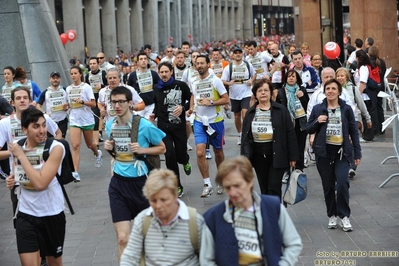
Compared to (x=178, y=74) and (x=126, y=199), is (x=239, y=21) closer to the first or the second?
(x=178, y=74)

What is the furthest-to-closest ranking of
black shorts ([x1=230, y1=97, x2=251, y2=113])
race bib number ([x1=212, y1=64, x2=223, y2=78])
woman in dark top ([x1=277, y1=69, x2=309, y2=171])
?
race bib number ([x1=212, y1=64, x2=223, y2=78]) → black shorts ([x1=230, y1=97, x2=251, y2=113]) → woman in dark top ([x1=277, y1=69, x2=309, y2=171])

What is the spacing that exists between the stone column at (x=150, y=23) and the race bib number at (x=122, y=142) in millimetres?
52153

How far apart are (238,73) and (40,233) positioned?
29.6 ft

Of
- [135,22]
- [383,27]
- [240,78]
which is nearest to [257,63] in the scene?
[240,78]

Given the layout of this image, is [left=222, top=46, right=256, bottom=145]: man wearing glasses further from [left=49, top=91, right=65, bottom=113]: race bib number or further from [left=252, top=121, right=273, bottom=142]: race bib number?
[left=252, top=121, right=273, bottom=142]: race bib number

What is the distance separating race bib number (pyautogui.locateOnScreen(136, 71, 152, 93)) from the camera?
48.3ft

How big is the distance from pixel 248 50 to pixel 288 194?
9200 millimetres

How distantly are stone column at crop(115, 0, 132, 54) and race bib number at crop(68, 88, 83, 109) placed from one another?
133ft

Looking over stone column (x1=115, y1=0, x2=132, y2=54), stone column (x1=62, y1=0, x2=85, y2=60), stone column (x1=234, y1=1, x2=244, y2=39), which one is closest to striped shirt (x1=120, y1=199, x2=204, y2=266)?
stone column (x1=62, y1=0, x2=85, y2=60)

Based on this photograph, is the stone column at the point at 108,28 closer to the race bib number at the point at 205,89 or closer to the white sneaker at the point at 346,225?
the race bib number at the point at 205,89

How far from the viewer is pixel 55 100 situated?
13.9m

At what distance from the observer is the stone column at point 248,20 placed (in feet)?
327

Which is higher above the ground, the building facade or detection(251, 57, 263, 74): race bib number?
the building facade

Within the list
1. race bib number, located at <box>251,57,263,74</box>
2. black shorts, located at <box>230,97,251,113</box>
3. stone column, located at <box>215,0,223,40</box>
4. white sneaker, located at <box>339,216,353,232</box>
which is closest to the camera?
white sneaker, located at <box>339,216,353,232</box>
